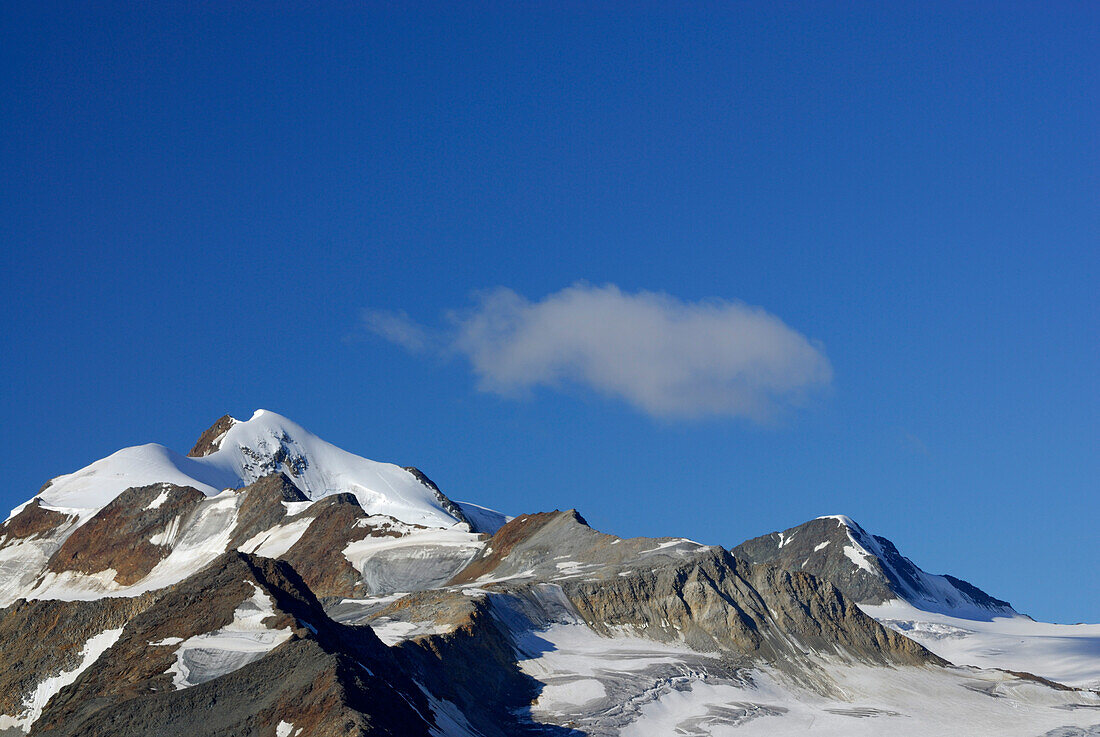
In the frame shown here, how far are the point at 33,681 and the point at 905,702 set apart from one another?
2026 inches

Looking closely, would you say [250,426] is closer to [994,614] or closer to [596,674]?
[994,614]

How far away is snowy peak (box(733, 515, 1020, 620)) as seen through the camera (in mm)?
163875

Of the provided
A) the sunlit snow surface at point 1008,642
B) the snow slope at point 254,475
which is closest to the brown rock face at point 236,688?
the sunlit snow surface at point 1008,642

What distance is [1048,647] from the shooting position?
126625 millimetres

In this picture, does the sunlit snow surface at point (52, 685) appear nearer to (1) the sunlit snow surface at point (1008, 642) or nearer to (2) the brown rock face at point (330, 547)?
(2) the brown rock face at point (330, 547)

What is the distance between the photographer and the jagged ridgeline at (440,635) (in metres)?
42.8

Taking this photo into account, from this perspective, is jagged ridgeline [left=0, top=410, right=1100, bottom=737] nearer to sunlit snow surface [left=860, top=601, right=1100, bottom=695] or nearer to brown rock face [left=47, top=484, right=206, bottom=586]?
brown rock face [left=47, top=484, right=206, bottom=586]

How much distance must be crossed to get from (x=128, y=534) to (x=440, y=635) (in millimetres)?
91019

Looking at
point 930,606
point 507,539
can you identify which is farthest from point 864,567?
point 507,539

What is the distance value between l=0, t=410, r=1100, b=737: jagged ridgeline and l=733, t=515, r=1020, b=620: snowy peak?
1.24 m

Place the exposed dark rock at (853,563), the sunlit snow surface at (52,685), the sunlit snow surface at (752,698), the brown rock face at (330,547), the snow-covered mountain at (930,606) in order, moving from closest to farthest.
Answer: the sunlit snow surface at (52,685) → the sunlit snow surface at (752,698) → the brown rock face at (330,547) → the snow-covered mountain at (930,606) → the exposed dark rock at (853,563)

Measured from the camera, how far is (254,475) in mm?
187750

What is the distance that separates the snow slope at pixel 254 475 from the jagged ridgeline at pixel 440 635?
2079 millimetres

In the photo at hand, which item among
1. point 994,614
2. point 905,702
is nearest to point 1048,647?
point 994,614
